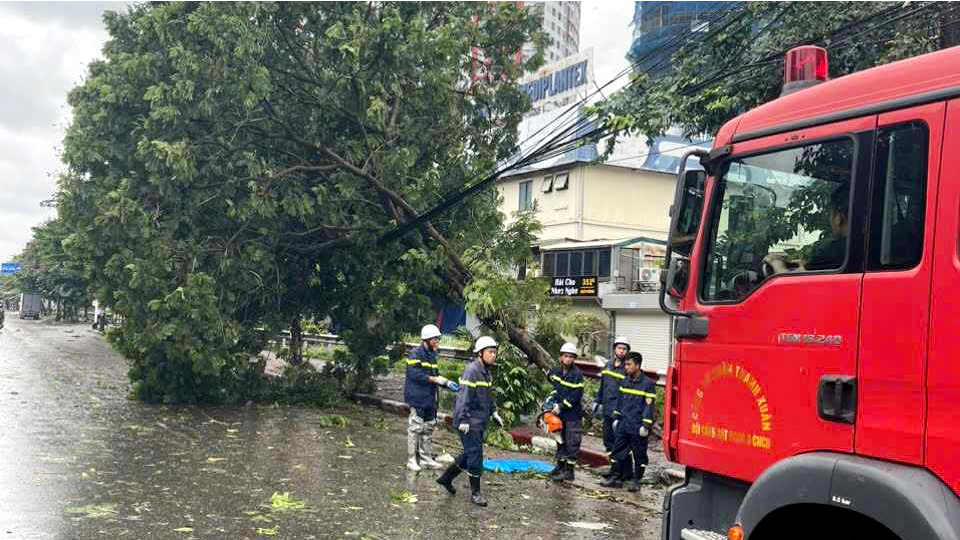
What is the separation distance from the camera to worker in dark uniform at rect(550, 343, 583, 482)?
10.0 metres

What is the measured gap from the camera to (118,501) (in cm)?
750

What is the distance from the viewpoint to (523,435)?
13031 millimetres

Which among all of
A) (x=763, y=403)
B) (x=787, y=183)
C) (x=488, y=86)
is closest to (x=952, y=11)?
(x=787, y=183)

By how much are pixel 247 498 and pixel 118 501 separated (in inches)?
46.8

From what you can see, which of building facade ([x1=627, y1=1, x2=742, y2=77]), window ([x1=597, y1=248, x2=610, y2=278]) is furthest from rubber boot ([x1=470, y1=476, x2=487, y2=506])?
building facade ([x1=627, y1=1, x2=742, y2=77])

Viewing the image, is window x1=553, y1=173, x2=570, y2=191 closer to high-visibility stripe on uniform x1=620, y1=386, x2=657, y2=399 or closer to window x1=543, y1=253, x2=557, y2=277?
window x1=543, y1=253, x2=557, y2=277

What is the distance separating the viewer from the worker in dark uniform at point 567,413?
10016mm

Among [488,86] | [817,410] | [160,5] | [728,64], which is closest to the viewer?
[817,410]

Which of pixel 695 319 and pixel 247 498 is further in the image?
pixel 247 498

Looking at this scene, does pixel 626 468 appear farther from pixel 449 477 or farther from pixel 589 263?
pixel 589 263

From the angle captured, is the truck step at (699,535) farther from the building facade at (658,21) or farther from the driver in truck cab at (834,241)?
the building facade at (658,21)

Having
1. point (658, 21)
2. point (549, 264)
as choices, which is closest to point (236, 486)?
point (549, 264)

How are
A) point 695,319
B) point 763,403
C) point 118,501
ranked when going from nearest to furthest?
1. point 763,403
2. point 695,319
3. point 118,501

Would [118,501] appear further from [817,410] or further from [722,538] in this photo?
[817,410]
